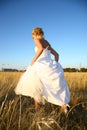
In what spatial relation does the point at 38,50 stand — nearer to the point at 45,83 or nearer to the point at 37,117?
the point at 45,83

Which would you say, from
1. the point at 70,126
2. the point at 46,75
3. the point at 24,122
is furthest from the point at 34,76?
the point at 24,122

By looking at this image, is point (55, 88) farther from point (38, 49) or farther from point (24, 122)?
point (24, 122)

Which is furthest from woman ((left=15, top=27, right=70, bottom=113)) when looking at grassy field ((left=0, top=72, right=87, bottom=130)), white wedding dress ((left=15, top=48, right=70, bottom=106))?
grassy field ((left=0, top=72, right=87, bottom=130))

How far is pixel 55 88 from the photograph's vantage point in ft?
17.0

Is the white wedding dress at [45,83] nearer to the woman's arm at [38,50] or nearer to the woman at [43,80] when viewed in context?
the woman at [43,80]

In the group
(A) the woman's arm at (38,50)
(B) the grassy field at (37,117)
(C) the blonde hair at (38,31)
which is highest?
(C) the blonde hair at (38,31)

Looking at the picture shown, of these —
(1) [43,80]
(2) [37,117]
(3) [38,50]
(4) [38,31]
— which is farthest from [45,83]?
(2) [37,117]

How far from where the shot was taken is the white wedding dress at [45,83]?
202 inches

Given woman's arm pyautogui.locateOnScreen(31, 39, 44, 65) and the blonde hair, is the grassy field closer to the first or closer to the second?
woman's arm pyautogui.locateOnScreen(31, 39, 44, 65)

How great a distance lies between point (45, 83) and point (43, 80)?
0.07m

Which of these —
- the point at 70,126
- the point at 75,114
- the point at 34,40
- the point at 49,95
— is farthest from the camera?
the point at 34,40

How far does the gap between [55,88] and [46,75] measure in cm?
29

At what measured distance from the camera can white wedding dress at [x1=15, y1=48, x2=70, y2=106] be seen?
5.14 metres

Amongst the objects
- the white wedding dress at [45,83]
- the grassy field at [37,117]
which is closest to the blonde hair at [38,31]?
the white wedding dress at [45,83]
